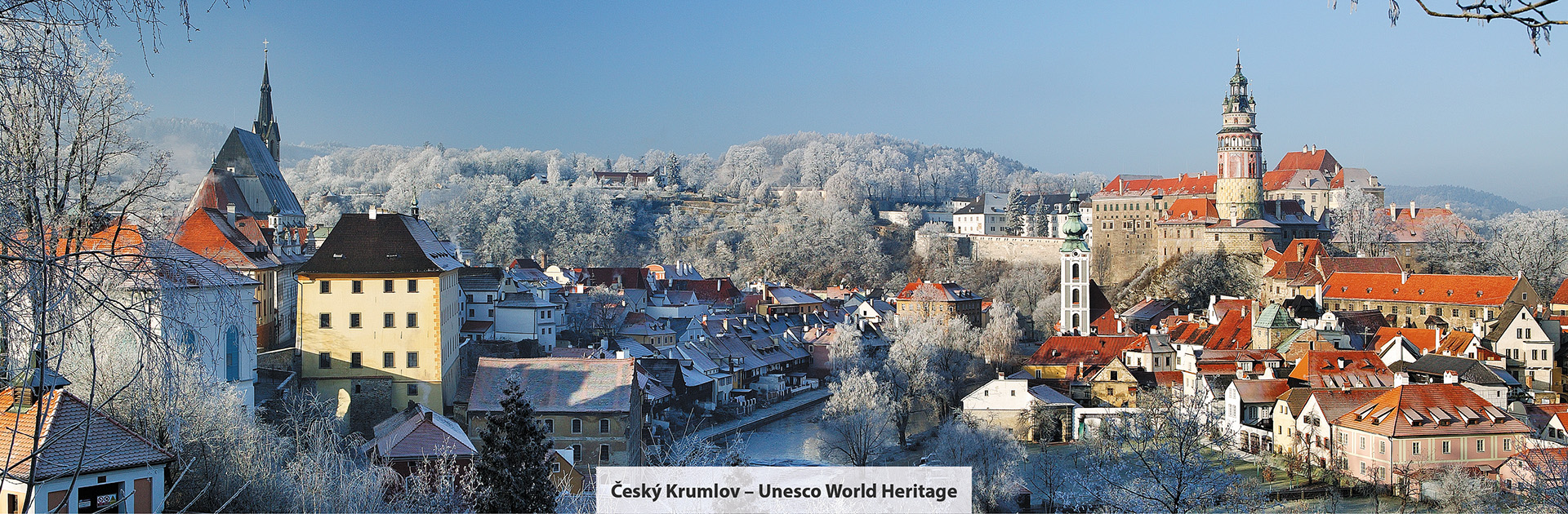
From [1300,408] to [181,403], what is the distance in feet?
84.2

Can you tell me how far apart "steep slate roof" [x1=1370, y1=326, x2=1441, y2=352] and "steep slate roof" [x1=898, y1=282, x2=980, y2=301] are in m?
20.5

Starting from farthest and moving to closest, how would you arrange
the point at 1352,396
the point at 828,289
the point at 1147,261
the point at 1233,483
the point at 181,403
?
the point at 828,289 → the point at 1147,261 → the point at 1352,396 → the point at 1233,483 → the point at 181,403

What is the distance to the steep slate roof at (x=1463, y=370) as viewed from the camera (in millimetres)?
30875

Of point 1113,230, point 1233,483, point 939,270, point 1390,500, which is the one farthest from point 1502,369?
point 939,270

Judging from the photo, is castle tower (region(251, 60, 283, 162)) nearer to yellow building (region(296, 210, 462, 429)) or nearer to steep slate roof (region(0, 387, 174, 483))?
yellow building (region(296, 210, 462, 429))

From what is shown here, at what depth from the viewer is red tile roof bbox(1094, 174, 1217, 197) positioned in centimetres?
6494

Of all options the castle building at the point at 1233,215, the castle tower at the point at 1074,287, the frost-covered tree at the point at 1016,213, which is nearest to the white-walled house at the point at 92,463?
the castle tower at the point at 1074,287

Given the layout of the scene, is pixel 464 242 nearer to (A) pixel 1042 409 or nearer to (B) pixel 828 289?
(B) pixel 828 289

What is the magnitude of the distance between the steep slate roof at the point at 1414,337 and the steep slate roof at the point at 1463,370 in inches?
83.6

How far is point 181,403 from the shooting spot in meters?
12.7

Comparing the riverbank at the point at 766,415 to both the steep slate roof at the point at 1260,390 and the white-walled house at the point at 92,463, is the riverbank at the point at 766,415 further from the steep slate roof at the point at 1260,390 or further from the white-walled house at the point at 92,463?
the white-walled house at the point at 92,463

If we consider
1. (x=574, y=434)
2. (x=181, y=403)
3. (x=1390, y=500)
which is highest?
(x=181, y=403)
